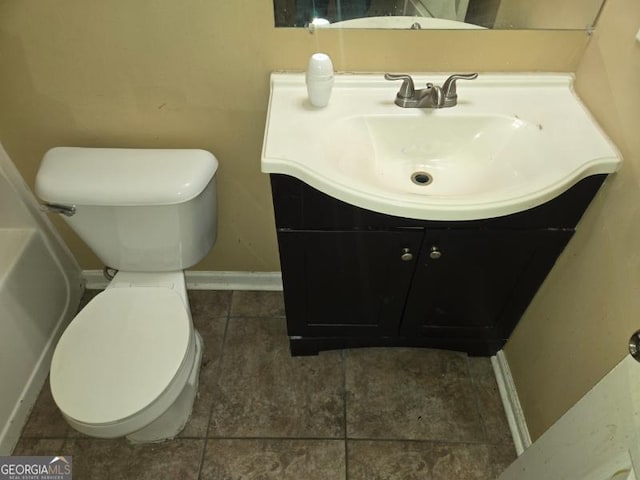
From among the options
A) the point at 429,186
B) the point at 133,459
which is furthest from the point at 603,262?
the point at 133,459

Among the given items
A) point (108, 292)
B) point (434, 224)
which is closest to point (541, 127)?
point (434, 224)

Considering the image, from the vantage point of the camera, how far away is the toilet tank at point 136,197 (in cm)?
108

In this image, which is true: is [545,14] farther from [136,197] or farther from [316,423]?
[316,423]

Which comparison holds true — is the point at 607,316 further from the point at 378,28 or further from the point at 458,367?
the point at 378,28

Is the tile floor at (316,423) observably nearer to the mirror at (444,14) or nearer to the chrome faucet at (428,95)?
the chrome faucet at (428,95)

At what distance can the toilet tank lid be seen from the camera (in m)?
1.08

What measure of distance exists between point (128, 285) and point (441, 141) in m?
0.97

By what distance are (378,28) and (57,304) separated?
140cm

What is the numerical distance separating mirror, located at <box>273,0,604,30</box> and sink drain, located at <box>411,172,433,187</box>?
0.35 meters

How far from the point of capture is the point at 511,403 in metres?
1.42

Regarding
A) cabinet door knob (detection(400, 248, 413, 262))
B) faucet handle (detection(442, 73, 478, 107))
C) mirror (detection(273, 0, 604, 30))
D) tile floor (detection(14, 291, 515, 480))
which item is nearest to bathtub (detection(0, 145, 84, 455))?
tile floor (detection(14, 291, 515, 480))

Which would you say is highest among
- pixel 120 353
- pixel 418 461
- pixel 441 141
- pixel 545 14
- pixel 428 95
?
pixel 545 14

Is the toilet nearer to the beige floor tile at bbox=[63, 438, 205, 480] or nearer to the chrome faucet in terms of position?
the beige floor tile at bbox=[63, 438, 205, 480]

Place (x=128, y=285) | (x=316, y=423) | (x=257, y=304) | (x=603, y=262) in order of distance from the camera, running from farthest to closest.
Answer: (x=257, y=304) → (x=316, y=423) → (x=128, y=285) → (x=603, y=262)
